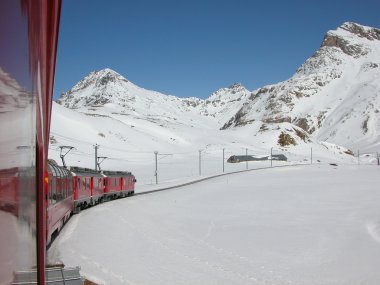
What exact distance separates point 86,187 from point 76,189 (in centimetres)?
350

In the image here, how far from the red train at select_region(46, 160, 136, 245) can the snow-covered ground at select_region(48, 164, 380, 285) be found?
0.76 m

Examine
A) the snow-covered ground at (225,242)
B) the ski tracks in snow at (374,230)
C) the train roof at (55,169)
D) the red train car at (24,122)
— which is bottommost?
the ski tracks in snow at (374,230)

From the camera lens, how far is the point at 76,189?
80.5 feet

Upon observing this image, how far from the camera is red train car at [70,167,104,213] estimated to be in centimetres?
2478

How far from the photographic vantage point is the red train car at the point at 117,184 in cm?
3634

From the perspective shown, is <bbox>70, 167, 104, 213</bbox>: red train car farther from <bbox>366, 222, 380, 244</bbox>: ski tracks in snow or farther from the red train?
<bbox>366, 222, 380, 244</bbox>: ski tracks in snow

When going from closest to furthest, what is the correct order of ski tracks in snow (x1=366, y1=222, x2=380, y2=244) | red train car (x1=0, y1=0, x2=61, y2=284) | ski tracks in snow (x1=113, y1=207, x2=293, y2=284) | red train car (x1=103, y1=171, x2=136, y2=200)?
red train car (x1=0, y1=0, x2=61, y2=284)
ski tracks in snow (x1=113, y1=207, x2=293, y2=284)
ski tracks in snow (x1=366, y1=222, x2=380, y2=244)
red train car (x1=103, y1=171, x2=136, y2=200)

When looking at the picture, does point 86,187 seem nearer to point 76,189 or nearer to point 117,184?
point 76,189

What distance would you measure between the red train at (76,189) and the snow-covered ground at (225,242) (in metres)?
0.76

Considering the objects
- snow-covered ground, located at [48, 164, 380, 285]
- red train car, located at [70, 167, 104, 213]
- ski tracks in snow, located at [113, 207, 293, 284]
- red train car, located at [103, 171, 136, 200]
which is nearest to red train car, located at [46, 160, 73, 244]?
snow-covered ground, located at [48, 164, 380, 285]

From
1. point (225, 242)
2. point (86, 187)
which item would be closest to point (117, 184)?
point (86, 187)

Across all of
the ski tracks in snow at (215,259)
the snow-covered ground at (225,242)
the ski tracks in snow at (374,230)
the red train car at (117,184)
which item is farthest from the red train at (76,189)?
the ski tracks in snow at (374,230)

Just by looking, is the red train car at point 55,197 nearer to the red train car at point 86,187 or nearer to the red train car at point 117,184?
the red train car at point 86,187

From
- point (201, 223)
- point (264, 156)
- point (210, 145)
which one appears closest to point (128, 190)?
point (201, 223)
